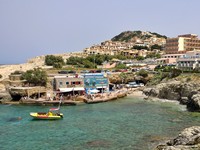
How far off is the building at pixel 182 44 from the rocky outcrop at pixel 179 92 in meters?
55.3

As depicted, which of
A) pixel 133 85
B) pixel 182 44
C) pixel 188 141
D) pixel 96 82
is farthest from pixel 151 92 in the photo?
pixel 182 44

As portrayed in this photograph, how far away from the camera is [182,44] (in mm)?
129750

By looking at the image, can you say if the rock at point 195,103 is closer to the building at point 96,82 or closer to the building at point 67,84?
the building at point 96,82

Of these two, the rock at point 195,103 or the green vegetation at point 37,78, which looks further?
the green vegetation at point 37,78

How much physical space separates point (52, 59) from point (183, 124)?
77208 millimetres

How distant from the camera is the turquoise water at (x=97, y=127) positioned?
34625 millimetres

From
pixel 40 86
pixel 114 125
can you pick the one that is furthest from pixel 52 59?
pixel 114 125

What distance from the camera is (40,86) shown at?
7575 cm

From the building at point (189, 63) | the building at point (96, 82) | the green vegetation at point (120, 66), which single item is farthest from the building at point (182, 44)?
the building at point (96, 82)

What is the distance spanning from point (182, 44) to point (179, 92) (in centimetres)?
6724

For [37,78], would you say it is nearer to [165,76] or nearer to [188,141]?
[165,76]

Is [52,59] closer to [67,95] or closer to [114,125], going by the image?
[67,95]

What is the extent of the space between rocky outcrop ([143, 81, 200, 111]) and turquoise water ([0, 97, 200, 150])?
2733 millimetres

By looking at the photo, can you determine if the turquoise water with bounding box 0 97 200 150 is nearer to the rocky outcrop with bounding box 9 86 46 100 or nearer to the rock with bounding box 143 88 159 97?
the rocky outcrop with bounding box 9 86 46 100
